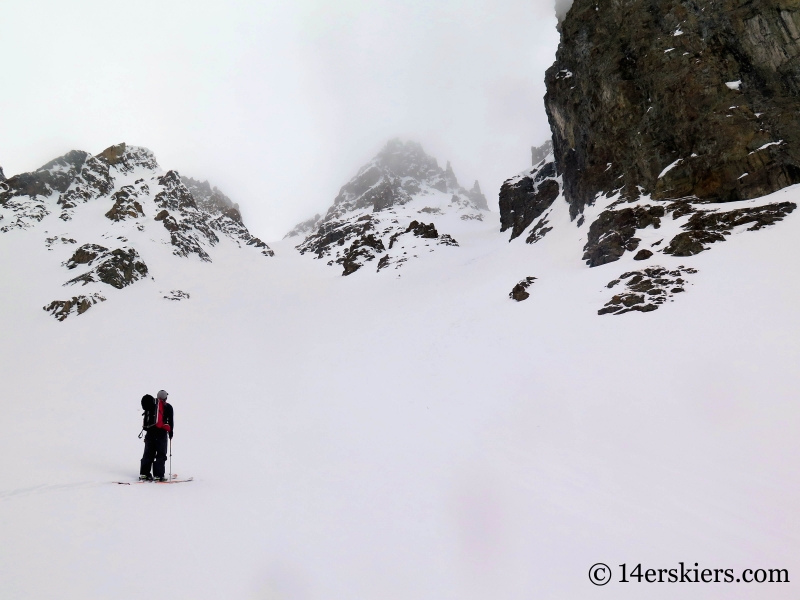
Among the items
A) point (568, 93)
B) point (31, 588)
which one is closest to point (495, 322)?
point (31, 588)

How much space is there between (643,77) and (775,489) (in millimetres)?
29361

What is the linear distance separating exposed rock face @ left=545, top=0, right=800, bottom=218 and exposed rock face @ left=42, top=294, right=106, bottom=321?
4093 centimetres

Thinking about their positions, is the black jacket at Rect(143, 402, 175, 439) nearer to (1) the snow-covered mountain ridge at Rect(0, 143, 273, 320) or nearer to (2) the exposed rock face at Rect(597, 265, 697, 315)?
(2) the exposed rock face at Rect(597, 265, 697, 315)

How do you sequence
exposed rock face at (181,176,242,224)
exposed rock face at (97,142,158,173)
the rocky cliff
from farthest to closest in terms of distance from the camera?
exposed rock face at (181,176,242,224) < exposed rock face at (97,142,158,173) < the rocky cliff

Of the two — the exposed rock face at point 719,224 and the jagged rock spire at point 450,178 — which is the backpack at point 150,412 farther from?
the jagged rock spire at point 450,178

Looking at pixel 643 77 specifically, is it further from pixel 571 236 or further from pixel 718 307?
pixel 718 307

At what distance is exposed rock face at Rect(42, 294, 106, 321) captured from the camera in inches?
1172

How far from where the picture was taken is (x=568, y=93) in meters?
34.3

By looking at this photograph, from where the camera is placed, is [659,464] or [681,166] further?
[681,166]

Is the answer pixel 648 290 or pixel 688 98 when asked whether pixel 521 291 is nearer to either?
pixel 648 290

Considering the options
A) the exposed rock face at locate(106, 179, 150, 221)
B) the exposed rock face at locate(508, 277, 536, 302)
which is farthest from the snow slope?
the exposed rock face at locate(106, 179, 150, 221)

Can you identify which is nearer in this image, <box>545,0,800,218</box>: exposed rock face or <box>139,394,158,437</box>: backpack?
<box>139,394,158,437</box>: backpack

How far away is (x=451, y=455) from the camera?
8547mm

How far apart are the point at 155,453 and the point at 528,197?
50058 mm
